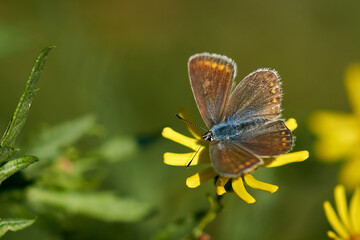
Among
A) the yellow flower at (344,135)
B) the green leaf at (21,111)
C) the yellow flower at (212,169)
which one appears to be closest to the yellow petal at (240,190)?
the yellow flower at (212,169)

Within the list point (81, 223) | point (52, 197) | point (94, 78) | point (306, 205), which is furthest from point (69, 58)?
point (306, 205)

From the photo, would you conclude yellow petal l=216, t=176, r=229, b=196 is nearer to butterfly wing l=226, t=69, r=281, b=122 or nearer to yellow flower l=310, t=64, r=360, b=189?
butterfly wing l=226, t=69, r=281, b=122

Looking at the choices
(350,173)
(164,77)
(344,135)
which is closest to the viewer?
(350,173)

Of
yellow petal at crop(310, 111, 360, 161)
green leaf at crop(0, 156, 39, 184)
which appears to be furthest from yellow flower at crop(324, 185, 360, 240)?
yellow petal at crop(310, 111, 360, 161)

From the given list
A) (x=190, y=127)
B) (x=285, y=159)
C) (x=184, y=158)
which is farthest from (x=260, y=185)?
(x=190, y=127)

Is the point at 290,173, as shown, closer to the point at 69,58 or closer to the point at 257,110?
the point at 257,110

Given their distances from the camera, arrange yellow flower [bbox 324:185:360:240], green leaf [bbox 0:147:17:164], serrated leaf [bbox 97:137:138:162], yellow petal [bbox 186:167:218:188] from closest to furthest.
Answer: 1. green leaf [bbox 0:147:17:164]
2. yellow petal [bbox 186:167:218:188]
3. yellow flower [bbox 324:185:360:240]
4. serrated leaf [bbox 97:137:138:162]

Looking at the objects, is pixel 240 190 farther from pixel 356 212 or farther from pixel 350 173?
pixel 350 173

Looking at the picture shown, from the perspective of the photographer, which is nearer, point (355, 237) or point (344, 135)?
point (355, 237)
